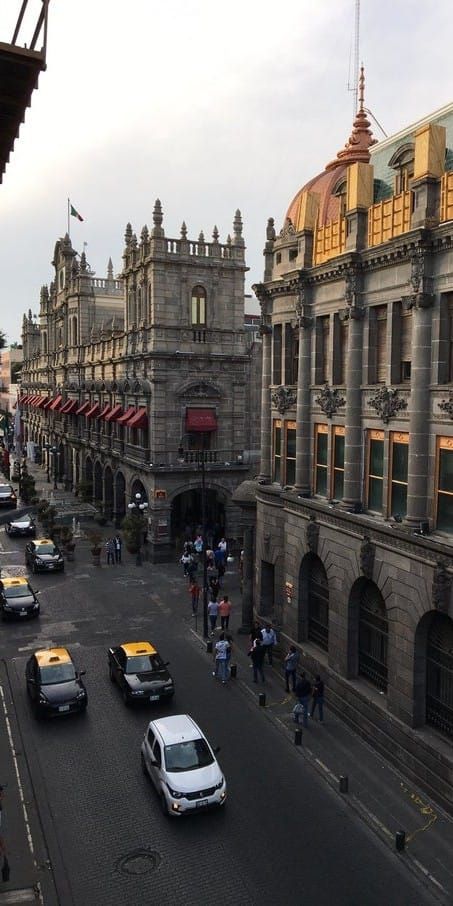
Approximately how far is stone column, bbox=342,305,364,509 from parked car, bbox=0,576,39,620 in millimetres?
16597

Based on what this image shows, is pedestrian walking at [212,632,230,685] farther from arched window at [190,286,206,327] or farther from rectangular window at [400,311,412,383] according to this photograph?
arched window at [190,286,206,327]

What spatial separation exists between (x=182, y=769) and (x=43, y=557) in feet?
86.1

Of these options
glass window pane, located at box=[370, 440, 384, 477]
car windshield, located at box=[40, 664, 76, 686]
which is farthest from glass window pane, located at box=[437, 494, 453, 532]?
car windshield, located at box=[40, 664, 76, 686]

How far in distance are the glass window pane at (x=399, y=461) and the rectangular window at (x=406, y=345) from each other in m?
2.01

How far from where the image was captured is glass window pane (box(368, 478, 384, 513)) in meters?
22.1

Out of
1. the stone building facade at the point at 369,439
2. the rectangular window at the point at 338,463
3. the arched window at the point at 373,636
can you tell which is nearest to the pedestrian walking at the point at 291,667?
the stone building facade at the point at 369,439

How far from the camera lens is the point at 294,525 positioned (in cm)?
2638

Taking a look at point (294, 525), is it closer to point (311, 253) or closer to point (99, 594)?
point (311, 253)

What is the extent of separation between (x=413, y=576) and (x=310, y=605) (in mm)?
7513

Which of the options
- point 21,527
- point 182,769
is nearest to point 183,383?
point 21,527

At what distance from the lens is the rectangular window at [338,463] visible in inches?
958

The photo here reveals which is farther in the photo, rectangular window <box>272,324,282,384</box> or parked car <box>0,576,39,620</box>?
parked car <box>0,576,39,620</box>

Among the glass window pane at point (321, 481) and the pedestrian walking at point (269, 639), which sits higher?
the glass window pane at point (321, 481)

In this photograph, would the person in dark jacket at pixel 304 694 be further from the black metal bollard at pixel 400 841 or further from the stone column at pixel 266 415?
the stone column at pixel 266 415
